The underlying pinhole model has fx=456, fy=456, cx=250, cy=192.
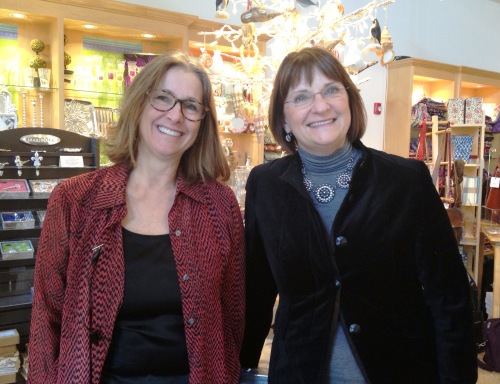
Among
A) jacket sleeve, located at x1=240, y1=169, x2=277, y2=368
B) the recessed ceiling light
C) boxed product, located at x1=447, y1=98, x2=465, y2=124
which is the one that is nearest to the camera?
jacket sleeve, located at x1=240, y1=169, x2=277, y2=368

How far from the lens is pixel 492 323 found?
3.30 m

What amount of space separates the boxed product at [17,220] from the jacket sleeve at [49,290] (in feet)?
3.98

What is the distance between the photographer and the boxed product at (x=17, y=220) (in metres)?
2.29

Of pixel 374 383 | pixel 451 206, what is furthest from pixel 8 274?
pixel 451 206

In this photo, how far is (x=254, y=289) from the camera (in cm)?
150

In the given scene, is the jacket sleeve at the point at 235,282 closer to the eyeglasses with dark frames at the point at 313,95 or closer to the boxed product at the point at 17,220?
the eyeglasses with dark frames at the point at 313,95

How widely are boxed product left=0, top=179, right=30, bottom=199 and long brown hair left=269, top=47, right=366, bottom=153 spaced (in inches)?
59.6

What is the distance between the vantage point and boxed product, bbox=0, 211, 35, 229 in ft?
7.52

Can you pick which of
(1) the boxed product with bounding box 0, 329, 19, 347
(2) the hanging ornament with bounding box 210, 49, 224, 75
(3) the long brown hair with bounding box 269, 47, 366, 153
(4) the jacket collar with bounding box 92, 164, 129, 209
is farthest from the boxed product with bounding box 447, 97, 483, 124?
(1) the boxed product with bounding box 0, 329, 19, 347

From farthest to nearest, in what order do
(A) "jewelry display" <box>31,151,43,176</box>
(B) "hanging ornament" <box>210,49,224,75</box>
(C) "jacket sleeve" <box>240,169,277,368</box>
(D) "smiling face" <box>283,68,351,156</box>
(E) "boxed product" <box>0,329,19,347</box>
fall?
(B) "hanging ornament" <box>210,49,224,75</box>
(A) "jewelry display" <box>31,151,43,176</box>
(E) "boxed product" <box>0,329,19,347</box>
(C) "jacket sleeve" <box>240,169,277,368</box>
(D) "smiling face" <box>283,68,351,156</box>

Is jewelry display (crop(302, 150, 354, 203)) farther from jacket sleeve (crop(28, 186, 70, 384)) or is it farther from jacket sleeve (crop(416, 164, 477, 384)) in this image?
jacket sleeve (crop(28, 186, 70, 384))

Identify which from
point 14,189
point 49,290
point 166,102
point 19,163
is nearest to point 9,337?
point 14,189

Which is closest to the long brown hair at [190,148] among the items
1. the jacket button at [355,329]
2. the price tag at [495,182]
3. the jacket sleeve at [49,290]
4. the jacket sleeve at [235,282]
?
the jacket sleeve at [235,282]

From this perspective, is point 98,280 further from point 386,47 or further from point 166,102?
point 386,47
